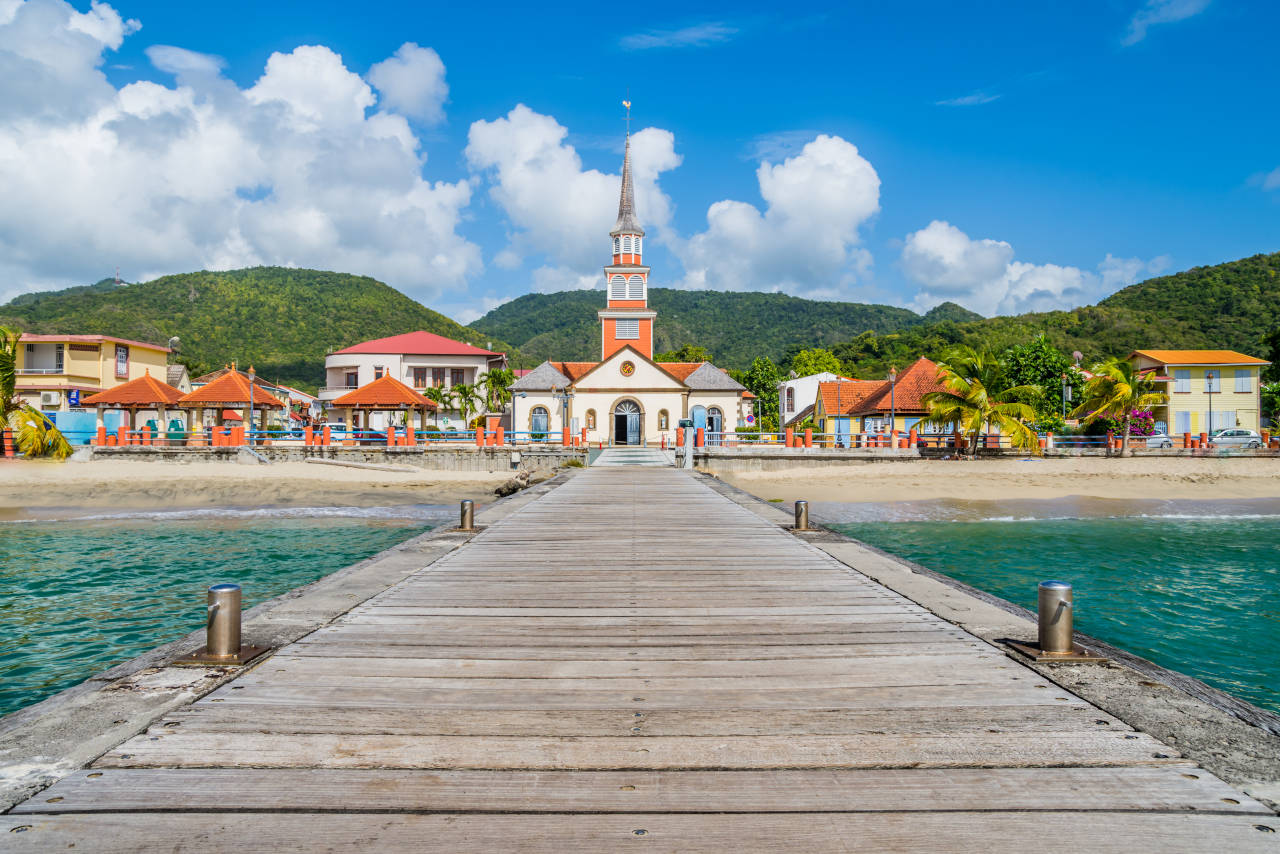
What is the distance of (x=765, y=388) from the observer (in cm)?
7631

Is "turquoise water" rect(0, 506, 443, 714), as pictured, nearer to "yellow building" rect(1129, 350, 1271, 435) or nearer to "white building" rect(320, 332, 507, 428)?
"white building" rect(320, 332, 507, 428)

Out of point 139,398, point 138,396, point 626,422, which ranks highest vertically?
point 138,396

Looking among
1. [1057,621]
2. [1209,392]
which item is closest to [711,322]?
[1209,392]

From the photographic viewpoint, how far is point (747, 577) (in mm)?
7039

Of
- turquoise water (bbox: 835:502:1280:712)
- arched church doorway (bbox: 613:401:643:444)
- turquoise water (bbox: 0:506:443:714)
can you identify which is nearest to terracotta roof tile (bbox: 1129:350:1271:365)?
turquoise water (bbox: 835:502:1280:712)

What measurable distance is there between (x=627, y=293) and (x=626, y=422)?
9878 millimetres

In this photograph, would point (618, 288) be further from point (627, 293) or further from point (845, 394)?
point (845, 394)

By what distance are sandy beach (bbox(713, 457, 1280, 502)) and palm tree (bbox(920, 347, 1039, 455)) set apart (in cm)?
155

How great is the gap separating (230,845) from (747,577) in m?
5.23

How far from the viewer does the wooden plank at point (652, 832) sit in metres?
2.38

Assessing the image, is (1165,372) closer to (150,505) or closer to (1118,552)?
(1118,552)

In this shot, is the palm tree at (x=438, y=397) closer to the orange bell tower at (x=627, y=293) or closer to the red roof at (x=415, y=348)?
the red roof at (x=415, y=348)

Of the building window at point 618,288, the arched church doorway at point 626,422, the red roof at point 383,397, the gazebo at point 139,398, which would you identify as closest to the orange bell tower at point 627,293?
the building window at point 618,288

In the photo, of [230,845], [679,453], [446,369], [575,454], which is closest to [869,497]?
[679,453]
